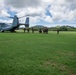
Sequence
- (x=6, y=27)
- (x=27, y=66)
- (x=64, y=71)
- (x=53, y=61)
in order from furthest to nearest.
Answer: (x=6, y=27), (x=53, y=61), (x=27, y=66), (x=64, y=71)

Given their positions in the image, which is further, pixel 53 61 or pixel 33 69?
pixel 53 61

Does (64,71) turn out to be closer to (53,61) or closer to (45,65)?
(45,65)

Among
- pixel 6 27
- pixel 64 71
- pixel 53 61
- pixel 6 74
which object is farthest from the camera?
pixel 6 27

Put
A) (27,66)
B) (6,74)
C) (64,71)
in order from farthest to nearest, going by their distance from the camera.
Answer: (27,66) < (64,71) < (6,74)

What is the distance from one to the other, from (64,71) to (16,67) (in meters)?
1.89

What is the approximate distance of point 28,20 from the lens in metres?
79.4

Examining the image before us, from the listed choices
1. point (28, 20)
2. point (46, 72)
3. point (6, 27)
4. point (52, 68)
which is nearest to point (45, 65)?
point (52, 68)

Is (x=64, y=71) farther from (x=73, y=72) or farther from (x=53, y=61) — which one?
(x=53, y=61)

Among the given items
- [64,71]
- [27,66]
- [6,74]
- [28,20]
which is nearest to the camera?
[6,74]

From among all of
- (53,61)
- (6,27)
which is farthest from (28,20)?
(53,61)

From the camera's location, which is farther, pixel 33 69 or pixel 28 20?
pixel 28 20

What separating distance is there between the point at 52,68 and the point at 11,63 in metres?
1.85

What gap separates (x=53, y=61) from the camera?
894 cm

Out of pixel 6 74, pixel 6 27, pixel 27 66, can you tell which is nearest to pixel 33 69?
pixel 27 66
